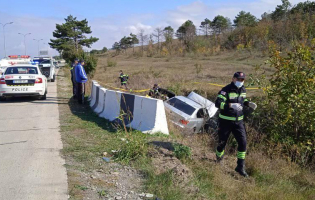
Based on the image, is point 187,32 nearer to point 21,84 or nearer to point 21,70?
point 21,70

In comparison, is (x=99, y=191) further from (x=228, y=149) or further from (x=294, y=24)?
(x=294, y=24)

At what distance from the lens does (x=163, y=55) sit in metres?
59.9

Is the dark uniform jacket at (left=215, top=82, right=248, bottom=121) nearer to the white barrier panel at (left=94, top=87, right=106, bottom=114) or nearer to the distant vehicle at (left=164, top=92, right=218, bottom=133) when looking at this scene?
the distant vehicle at (left=164, top=92, right=218, bottom=133)

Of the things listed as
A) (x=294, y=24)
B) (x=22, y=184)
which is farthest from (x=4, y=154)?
(x=294, y=24)

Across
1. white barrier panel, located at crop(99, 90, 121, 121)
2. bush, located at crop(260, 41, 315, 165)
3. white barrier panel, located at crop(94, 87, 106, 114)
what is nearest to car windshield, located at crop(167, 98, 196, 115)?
white barrier panel, located at crop(94, 87, 106, 114)

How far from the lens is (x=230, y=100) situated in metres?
5.40

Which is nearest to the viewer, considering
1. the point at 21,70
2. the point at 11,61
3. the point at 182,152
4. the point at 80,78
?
the point at 182,152

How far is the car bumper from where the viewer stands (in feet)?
36.8

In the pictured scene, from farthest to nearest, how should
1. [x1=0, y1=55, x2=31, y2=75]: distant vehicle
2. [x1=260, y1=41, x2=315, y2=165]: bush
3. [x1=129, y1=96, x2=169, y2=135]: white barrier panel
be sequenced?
[x1=0, y1=55, x2=31, y2=75]: distant vehicle
[x1=260, y1=41, x2=315, y2=165]: bush
[x1=129, y1=96, x2=169, y2=135]: white barrier panel

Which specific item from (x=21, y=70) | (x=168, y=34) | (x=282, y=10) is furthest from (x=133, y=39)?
(x=21, y=70)

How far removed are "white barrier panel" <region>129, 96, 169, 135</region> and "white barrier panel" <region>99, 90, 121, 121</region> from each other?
1008 millimetres

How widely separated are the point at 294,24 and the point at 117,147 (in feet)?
138

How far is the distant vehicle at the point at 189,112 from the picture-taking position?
973 cm

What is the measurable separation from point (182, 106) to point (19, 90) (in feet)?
19.9
